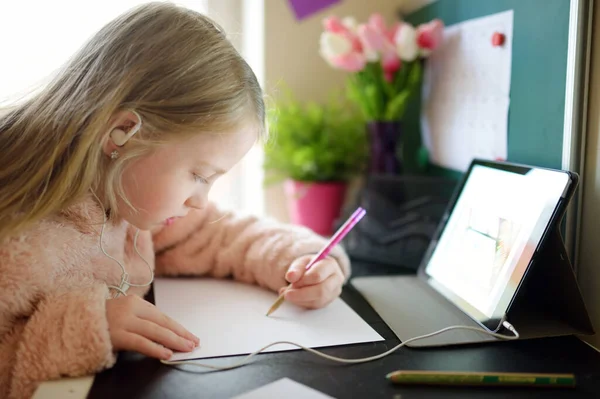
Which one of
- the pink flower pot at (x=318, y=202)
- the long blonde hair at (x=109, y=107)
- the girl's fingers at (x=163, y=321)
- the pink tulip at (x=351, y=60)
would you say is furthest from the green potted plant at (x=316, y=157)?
the girl's fingers at (x=163, y=321)

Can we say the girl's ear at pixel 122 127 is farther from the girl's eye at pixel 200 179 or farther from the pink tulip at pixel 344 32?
the pink tulip at pixel 344 32

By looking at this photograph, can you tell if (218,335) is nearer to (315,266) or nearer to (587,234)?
(315,266)

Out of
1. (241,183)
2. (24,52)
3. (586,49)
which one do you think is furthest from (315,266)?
(24,52)

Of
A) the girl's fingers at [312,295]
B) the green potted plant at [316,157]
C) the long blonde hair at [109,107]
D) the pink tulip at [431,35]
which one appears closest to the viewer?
the long blonde hair at [109,107]

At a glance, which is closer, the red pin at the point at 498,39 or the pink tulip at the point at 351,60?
the red pin at the point at 498,39

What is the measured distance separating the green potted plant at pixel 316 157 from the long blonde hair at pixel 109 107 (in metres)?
0.47

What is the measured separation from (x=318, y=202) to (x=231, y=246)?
34 cm

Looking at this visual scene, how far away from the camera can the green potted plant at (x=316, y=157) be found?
46.5 inches

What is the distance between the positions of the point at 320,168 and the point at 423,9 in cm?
40

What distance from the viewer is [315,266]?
0.79 m

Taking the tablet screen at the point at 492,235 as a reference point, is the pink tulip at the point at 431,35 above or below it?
above

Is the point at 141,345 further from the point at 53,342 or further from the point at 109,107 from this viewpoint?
the point at 109,107

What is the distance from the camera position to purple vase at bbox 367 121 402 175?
114 cm

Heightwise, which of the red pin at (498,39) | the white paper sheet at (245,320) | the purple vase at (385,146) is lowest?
the white paper sheet at (245,320)
